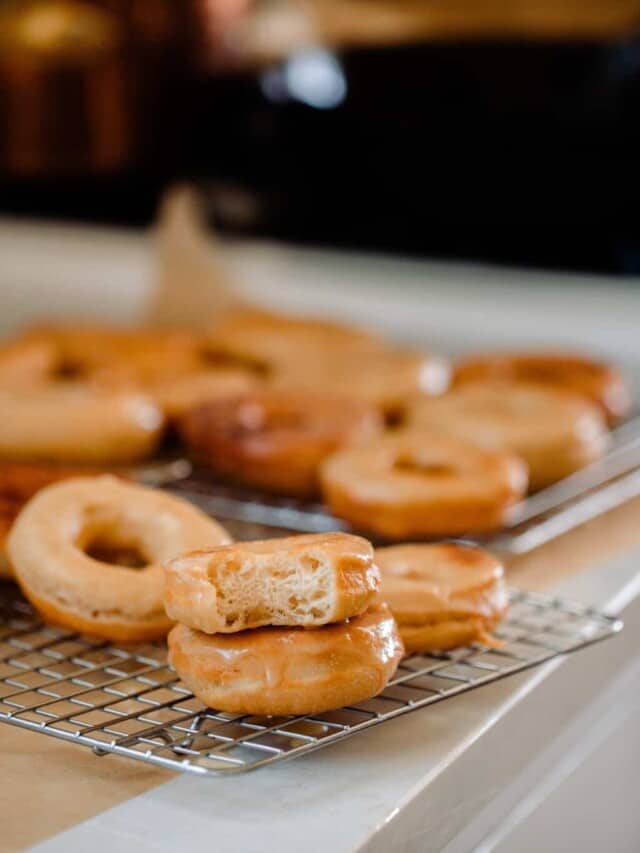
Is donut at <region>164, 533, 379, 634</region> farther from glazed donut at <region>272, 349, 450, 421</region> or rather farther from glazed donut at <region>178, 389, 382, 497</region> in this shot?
glazed donut at <region>272, 349, 450, 421</region>

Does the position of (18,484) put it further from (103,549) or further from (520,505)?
(520,505)

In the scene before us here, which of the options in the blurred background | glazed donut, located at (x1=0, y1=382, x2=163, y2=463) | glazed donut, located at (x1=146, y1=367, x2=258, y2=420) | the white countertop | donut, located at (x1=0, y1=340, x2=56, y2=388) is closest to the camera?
the white countertop

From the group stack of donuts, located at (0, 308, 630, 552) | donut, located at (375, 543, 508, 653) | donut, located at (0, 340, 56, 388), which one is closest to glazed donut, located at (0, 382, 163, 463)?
stack of donuts, located at (0, 308, 630, 552)

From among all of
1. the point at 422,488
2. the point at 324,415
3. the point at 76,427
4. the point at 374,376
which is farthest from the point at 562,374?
the point at 76,427

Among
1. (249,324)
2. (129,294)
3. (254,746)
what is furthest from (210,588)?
(129,294)

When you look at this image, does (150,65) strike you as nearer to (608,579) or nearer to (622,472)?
(622,472)

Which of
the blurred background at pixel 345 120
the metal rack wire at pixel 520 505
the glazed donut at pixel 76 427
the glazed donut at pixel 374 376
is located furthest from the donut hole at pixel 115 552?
the blurred background at pixel 345 120
